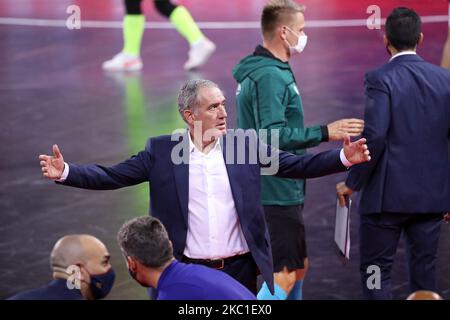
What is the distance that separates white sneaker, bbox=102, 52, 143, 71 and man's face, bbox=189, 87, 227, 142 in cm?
790

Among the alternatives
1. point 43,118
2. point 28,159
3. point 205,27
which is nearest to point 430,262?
point 28,159

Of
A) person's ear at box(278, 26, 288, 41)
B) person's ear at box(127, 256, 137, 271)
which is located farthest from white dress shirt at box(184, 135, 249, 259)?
person's ear at box(278, 26, 288, 41)

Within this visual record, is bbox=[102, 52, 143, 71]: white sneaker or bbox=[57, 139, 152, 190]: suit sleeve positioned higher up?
bbox=[102, 52, 143, 71]: white sneaker

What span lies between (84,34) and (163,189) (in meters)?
9.89

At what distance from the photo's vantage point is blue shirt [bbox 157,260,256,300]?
4496 mm

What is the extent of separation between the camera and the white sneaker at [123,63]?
13.4 meters

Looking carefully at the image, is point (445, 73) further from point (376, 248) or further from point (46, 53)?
point (46, 53)

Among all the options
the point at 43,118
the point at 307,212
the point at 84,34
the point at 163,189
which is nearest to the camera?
the point at 163,189

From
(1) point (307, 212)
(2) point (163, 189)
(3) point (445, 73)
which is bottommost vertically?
(1) point (307, 212)

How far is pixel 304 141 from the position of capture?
6172 millimetres

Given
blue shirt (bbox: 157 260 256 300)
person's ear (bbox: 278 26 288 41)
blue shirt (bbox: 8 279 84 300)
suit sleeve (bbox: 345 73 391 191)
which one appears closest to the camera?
blue shirt (bbox: 157 260 256 300)

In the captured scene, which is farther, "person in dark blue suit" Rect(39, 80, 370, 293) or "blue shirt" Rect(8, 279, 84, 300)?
"person in dark blue suit" Rect(39, 80, 370, 293)

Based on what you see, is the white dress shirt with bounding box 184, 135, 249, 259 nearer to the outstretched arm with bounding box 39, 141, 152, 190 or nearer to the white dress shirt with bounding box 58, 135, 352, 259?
the white dress shirt with bounding box 58, 135, 352, 259
